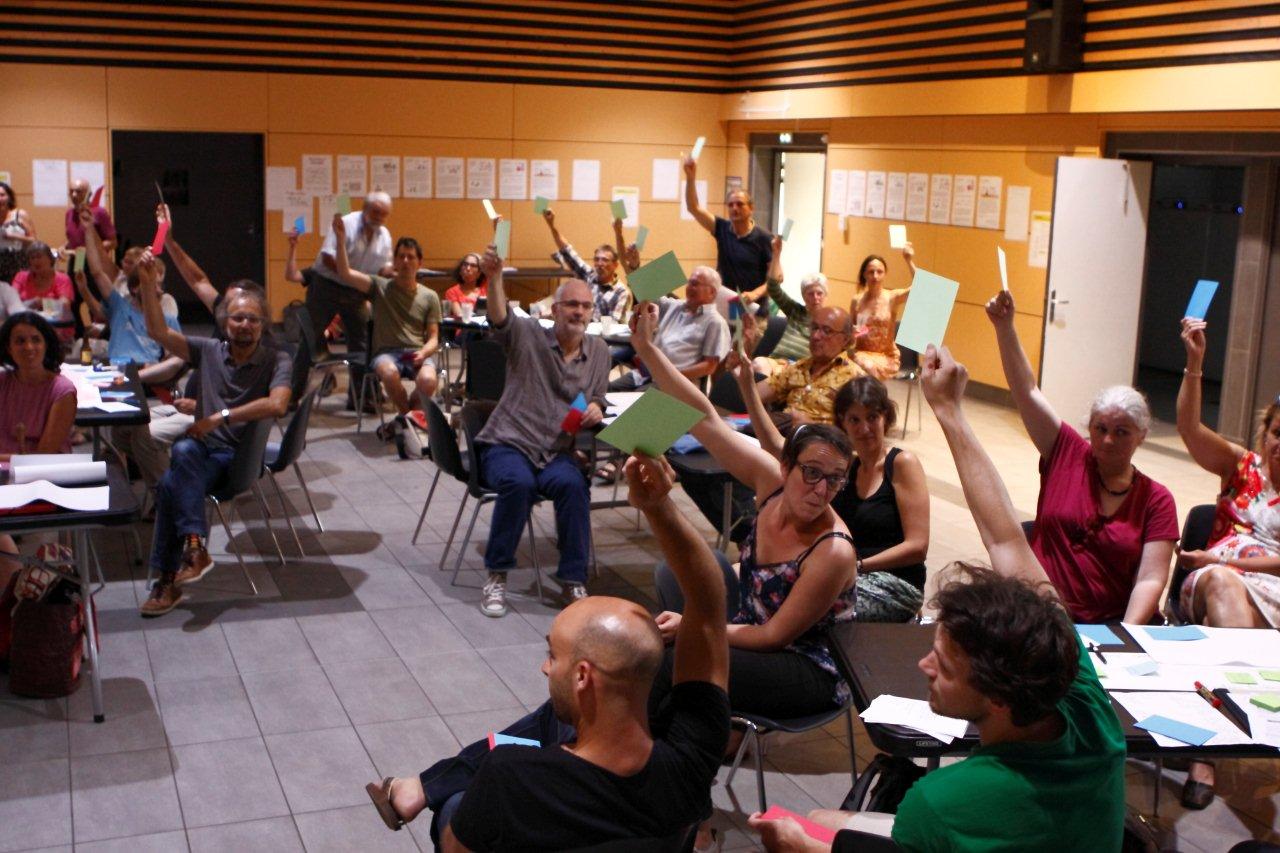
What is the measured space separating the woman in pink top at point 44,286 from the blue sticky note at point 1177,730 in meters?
6.80

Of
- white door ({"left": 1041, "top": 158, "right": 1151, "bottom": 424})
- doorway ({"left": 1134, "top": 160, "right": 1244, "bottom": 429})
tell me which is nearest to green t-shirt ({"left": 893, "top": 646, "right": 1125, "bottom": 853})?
white door ({"left": 1041, "top": 158, "right": 1151, "bottom": 424})

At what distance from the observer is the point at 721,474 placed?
17.6 ft

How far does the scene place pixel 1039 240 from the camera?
32.9ft

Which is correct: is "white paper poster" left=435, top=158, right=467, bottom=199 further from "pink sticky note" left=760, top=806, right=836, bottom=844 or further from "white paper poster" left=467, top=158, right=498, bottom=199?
"pink sticky note" left=760, top=806, right=836, bottom=844

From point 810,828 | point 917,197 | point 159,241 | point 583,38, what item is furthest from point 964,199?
point 810,828

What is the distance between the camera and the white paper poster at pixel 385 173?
12875mm

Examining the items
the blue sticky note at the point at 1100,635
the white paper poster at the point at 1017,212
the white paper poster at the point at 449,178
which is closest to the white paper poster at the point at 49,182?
the white paper poster at the point at 449,178

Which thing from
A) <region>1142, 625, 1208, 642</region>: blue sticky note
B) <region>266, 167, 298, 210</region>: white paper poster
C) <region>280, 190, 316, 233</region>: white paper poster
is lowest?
<region>1142, 625, 1208, 642</region>: blue sticky note

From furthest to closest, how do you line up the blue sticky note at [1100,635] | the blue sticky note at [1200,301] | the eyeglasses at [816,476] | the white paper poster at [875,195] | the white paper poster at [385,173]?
the white paper poster at [385,173] → the white paper poster at [875,195] → the blue sticky note at [1200,301] → the eyeglasses at [816,476] → the blue sticky note at [1100,635]

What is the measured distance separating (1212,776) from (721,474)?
215cm

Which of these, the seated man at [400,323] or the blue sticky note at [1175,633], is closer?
the blue sticky note at [1175,633]

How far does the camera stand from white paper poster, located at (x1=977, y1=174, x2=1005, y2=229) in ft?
34.5

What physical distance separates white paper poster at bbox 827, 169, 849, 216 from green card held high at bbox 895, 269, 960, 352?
9.53 meters

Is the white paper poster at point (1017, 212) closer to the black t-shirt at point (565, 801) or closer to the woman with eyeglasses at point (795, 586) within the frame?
the woman with eyeglasses at point (795, 586)
